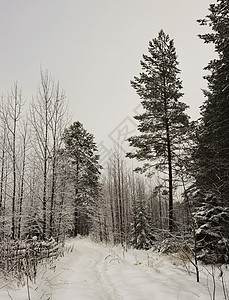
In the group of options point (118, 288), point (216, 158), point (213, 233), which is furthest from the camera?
point (216, 158)

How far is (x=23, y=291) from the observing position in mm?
4516

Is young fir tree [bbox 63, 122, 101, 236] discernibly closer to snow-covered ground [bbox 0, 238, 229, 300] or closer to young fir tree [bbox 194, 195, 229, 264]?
young fir tree [bbox 194, 195, 229, 264]

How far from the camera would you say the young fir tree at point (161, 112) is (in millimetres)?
13508

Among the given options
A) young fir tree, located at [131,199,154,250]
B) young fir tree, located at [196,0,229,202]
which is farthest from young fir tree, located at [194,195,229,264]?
young fir tree, located at [131,199,154,250]

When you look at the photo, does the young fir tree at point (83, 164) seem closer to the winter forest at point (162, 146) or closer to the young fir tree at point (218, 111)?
the winter forest at point (162, 146)

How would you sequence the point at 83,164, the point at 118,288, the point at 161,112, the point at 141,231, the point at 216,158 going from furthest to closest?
the point at 83,164 < the point at 141,231 < the point at 161,112 < the point at 216,158 < the point at 118,288

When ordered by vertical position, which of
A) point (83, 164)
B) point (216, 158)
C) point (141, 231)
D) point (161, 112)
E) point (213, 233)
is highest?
point (161, 112)

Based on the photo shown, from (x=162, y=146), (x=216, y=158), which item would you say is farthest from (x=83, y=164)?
(x=216, y=158)

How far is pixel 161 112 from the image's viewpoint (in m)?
13.7

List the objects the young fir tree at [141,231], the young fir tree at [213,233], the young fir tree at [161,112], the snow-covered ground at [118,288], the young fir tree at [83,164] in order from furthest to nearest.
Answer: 1. the young fir tree at [83,164]
2. the young fir tree at [141,231]
3. the young fir tree at [161,112]
4. the young fir tree at [213,233]
5. the snow-covered ground at [118,288]

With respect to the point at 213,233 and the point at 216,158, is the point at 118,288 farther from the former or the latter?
the point at 216,158

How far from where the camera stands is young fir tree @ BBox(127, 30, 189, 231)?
13.5m

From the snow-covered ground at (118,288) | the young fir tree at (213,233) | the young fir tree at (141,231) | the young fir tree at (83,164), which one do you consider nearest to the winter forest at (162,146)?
the young fir tree at (213,233)

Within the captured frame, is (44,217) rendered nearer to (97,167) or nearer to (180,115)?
(180,115)
